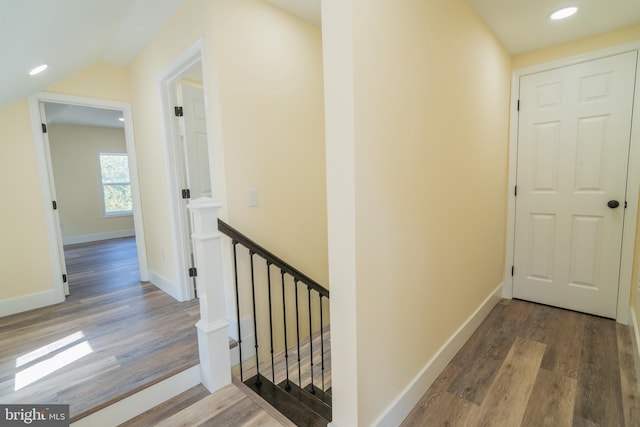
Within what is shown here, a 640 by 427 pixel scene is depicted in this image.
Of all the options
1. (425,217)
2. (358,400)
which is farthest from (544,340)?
(358,400)

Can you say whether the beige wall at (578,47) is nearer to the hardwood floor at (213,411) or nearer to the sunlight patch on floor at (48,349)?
the hardwood floor at (213,411)

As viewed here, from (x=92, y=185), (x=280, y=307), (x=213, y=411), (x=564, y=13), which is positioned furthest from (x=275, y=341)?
(x=92, y=185)

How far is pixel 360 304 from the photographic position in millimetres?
1254

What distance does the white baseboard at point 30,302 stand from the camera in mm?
2543

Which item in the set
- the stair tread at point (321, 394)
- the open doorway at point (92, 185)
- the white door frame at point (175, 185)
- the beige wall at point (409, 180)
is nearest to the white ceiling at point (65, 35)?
the white door frame at point (175, 185)

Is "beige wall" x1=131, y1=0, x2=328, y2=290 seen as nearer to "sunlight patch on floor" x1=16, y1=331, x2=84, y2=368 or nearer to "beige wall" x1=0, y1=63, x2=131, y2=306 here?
"sunlight patch on floor" x1=16, y1=331, x2=84, y2=368

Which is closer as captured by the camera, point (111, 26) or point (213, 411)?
point (213, 411)

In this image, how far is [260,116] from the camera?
212 cm

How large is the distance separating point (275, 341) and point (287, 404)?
0.49 metres

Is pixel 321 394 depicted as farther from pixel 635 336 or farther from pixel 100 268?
pixel 100 268

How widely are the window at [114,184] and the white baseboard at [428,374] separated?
6.54m

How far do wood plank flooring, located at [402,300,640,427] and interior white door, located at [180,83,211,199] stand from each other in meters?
2.49

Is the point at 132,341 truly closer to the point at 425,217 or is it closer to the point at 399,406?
the point at 399,406

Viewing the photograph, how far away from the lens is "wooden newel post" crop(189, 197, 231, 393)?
5.32 feet
